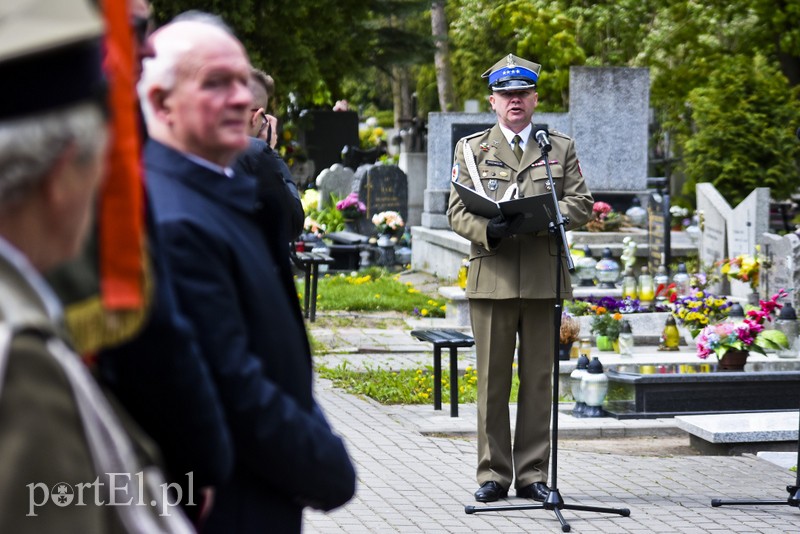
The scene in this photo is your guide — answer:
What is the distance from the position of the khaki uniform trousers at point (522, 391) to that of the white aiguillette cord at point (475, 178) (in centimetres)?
55

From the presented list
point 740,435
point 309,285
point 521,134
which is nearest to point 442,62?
point 309,285

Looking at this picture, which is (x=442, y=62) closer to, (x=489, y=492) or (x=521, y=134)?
(x=521, y=134)

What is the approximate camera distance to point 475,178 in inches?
279

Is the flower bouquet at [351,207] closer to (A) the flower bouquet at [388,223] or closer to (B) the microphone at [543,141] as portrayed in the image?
(A) the flower bouquet at [388,223]

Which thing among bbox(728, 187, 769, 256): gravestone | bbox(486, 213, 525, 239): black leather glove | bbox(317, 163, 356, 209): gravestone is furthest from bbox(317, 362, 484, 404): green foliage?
bbox(317, 163, 356, 209): gravestone

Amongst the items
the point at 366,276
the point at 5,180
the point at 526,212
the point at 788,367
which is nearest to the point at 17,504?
the point at 5,180

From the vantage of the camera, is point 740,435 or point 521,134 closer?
point 521,134

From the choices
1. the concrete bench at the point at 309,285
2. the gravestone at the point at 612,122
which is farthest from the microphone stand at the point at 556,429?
the gravestone at the point at 612,122

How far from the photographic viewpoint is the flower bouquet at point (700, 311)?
1129cm

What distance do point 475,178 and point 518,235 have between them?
387 millimetres

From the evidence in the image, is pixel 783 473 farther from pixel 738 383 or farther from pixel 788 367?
pixel 788 367

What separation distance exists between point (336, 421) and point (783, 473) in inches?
120

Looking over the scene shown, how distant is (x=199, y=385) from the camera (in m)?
2.19

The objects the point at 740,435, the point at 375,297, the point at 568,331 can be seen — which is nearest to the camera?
the point at 740,435
